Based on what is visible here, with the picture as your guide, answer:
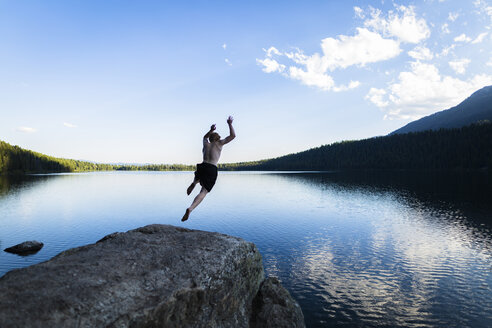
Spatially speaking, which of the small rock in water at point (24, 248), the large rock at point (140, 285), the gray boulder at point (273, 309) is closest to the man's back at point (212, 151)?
the large rock at point (140, 285)

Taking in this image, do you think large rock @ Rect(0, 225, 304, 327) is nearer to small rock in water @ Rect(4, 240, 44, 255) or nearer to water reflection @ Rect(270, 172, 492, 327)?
water reflection @ Rect(270, 172, 492, 327)

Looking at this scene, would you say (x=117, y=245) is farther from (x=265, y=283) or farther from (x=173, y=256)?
(x=265, y=283)

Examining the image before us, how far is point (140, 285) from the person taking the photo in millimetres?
6836

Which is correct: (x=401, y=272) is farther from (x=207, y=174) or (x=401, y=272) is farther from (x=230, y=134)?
(x=230, y=134)

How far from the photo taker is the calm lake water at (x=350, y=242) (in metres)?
18.1

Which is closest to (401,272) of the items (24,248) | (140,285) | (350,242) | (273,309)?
(350,242)

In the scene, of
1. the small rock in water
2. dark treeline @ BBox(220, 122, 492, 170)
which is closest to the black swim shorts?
the small rock in water

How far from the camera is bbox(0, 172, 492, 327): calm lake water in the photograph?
1808 centimetres

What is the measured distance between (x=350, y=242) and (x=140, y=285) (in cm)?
3131

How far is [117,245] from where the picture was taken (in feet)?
28.3

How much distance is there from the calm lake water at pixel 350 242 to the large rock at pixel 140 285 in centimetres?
1025

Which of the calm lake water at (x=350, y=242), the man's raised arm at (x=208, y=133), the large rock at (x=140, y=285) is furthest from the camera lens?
the calm lake water at (x=350, y=242)

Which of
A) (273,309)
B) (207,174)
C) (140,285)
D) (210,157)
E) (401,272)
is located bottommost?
(401,272)

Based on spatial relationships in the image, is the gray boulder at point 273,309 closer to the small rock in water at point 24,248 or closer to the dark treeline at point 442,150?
the small rock in water at point 24,248
